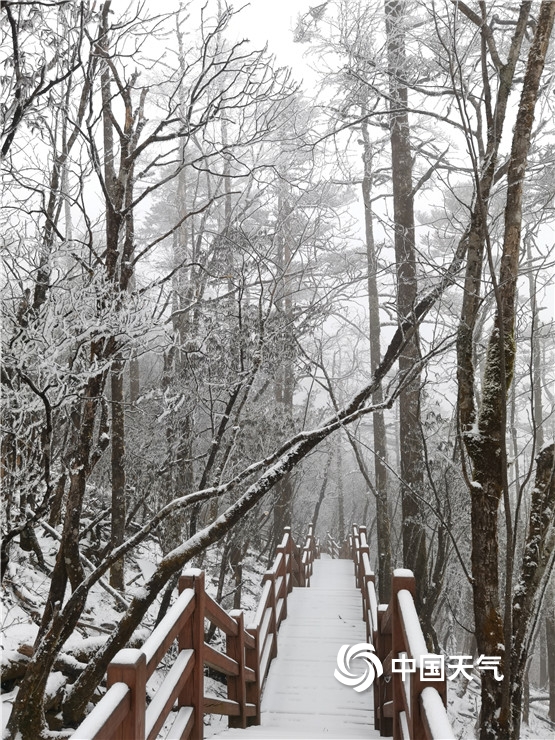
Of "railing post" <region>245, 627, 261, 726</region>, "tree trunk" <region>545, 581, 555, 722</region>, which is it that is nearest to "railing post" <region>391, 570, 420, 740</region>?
"railing post" <region>245, 627, 261, 726</region>

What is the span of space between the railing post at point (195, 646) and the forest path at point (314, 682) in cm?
83

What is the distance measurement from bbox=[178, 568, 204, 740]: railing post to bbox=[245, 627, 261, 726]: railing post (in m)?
1.98

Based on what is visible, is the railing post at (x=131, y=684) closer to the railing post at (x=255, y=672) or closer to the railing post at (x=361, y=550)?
the railing post at (x=255, y=672)

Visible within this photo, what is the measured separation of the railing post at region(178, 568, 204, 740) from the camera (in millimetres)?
3449

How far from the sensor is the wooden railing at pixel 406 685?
2.13 m

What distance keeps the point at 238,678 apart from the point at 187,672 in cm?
177

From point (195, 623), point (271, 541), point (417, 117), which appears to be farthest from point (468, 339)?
point (271, 541)

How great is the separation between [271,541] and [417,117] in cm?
1068

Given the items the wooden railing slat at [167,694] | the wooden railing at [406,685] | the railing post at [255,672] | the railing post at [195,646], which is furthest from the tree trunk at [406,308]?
the wooden railing slat at [167,694]

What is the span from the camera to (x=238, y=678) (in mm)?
Answer: 4883

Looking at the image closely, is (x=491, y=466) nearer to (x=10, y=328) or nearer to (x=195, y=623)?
(x=195, y=623)

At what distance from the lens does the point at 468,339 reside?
4.06 metres

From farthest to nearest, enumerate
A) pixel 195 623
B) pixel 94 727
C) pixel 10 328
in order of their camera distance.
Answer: pixel 10 328, pixel 195 623, pixel 94 727

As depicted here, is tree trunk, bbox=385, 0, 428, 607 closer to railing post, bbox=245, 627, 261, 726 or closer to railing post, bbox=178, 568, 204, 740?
railing post, bbox=245, 627, 261, 726
